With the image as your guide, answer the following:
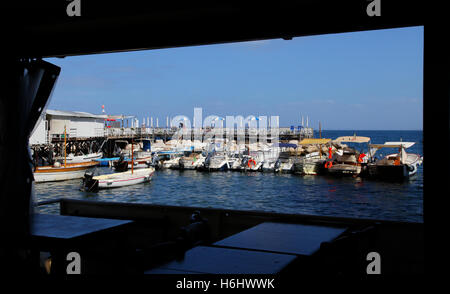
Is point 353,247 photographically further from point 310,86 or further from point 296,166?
point 310,86

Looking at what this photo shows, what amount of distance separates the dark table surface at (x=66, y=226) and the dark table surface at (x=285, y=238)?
64 centimetres

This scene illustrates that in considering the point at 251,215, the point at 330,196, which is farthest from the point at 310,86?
the point at 251,215

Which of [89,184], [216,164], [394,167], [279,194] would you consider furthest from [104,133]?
[394,167]

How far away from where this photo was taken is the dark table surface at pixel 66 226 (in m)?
2.04

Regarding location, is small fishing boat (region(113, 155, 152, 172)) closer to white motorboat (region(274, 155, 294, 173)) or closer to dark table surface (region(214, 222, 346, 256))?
white motorboat (region(274, 155, 294, 173))

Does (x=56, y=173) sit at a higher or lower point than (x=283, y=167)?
higher

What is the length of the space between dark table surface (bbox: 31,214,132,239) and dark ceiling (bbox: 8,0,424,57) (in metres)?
1.08

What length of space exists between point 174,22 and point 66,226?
4.14 feet

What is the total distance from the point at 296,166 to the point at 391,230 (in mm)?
24718

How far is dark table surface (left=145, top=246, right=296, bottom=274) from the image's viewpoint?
1.79 metres

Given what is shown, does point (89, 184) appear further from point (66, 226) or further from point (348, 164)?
point (66, 226)

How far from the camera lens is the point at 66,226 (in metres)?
2.24

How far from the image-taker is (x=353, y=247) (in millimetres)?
2311
